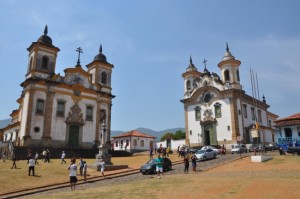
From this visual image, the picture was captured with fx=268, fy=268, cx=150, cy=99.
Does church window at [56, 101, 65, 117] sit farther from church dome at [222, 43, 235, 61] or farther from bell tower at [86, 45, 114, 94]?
church dome at [222, 43, 235, 61]

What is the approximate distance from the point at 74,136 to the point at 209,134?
2024 cm

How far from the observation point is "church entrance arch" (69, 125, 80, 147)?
36.3 m

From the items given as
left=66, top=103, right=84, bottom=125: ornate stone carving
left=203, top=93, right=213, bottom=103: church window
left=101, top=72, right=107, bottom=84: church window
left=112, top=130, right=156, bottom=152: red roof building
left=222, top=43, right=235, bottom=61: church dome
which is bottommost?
left=112, top=130, right=156, bottom=152: red roof building

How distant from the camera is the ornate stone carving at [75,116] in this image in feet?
120

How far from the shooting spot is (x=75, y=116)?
37.2 m

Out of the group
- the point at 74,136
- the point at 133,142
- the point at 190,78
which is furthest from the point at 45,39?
the point at 133,142

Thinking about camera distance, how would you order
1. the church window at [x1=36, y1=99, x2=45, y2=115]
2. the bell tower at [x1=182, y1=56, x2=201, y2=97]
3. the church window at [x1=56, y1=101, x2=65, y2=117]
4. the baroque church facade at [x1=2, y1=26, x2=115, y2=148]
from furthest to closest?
the bell tower at [x1=182, y1=56, x2=201, y2=97] → the church window at [x1=56, y1=101, x2=65, y2=117] → the church window at [x1=36, y1=99, x2=45, y2=115] → the baroque church facade at [x1=2, y1=26, x2=115, y2=148]

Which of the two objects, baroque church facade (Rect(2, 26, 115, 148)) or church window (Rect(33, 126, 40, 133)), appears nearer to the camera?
church window (Rect(33, 126, 40, 133))

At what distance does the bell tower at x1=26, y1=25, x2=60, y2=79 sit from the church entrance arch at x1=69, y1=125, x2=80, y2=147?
7769mm

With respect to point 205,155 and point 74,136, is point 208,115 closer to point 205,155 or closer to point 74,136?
point 205,155

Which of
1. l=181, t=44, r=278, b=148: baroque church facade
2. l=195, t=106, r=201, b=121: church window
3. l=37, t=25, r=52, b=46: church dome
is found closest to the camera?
l=37, t=25, r=52, b=46: church dome

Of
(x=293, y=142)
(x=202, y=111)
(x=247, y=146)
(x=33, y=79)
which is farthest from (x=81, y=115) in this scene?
(x=293, y=142)

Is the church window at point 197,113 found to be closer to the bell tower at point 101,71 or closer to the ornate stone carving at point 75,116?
the bell tower at point 101,71

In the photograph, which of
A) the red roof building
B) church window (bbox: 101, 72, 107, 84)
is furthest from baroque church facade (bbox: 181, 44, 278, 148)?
the red roof building
